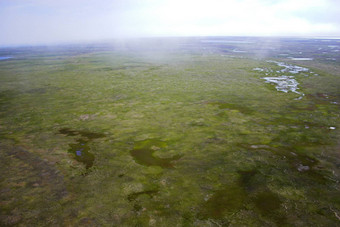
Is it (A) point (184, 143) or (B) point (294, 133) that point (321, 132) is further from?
(A) point (184, 143)

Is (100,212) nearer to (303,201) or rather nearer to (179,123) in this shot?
(303,201)

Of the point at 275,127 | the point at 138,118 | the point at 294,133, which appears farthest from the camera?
the point at 138,118

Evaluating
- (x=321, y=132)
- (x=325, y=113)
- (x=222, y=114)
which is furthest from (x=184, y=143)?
(x=325, y=113)

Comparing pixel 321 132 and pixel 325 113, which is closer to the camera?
pixel 321 132

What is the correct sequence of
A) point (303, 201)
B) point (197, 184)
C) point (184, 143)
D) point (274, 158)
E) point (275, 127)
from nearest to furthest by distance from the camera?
1. point (303, 201)
2. point (197, 184)
3. point (274, 158)
4. point (184, 143)
5. point (275, 127)

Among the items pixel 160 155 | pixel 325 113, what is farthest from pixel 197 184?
pixel 325 113

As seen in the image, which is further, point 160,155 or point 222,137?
point 222,137
